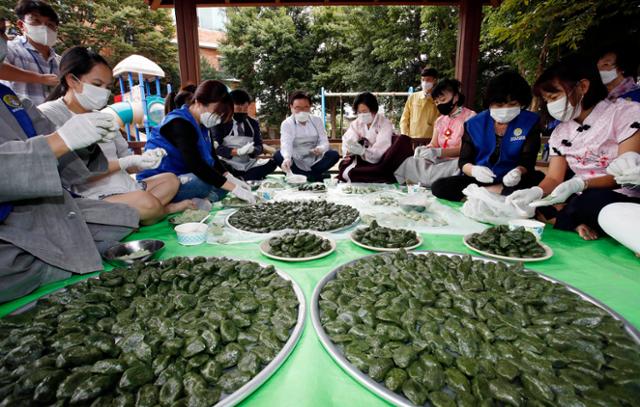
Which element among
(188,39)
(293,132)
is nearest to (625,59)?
(293,132)

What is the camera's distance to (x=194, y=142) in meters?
3.70

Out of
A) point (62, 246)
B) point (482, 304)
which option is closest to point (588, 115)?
point (482, 304)

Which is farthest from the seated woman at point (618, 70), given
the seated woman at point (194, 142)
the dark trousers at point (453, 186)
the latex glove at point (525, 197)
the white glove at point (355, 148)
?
the seated woman at point (194, 142)

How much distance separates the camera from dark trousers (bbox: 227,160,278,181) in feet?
19.5

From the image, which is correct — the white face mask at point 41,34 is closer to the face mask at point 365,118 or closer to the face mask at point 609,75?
the face mask at point 365,118

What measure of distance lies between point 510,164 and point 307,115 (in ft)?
11.4

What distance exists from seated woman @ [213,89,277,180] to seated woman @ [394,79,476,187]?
8.84ft

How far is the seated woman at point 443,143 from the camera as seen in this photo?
15.5ft

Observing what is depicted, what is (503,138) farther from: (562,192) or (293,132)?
(293,132)

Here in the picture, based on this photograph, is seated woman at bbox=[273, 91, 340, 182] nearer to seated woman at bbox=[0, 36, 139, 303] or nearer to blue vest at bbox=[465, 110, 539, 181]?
blue vest at bbox=[465, 110, 539, 181]

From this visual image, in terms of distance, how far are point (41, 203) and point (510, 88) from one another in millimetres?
4215

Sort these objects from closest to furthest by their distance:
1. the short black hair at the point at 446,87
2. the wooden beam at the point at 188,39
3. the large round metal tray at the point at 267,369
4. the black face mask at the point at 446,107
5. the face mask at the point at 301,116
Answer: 1. the large round metal tray at the point at 267,369
2. the short black hair at the point at 446,87
3. the black face mask at the point at 446,107
4. the wooden beam at the point at 188,39
5. the face mask at the point at 301,116

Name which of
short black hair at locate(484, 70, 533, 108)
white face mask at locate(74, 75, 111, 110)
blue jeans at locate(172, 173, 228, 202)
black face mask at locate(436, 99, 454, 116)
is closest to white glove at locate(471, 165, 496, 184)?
short black hair at locate(484, 70, 533, 108)

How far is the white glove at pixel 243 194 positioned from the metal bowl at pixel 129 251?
1387 millimetres
